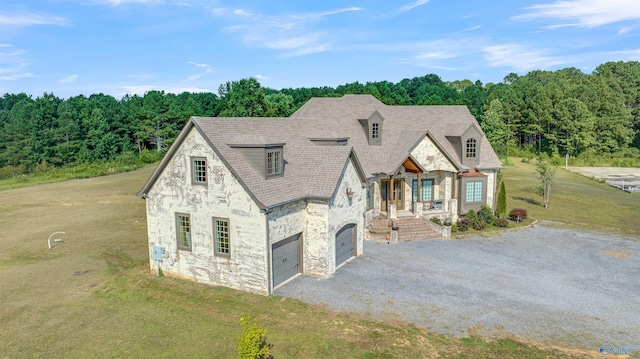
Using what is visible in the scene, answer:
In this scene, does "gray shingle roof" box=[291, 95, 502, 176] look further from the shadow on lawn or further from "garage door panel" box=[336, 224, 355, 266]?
the shadow on lawn

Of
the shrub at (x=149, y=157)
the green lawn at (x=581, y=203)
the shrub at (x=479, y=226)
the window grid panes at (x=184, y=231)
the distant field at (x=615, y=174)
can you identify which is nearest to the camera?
the window grid panes at (x=184, y=231)

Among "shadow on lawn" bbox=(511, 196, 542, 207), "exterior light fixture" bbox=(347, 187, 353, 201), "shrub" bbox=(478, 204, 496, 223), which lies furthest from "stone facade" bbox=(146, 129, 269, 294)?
"shadow on lawn" bbox=(511, 196, 542, 207)

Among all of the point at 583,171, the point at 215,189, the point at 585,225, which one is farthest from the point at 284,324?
the point at 583,171

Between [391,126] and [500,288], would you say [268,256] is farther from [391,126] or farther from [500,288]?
[391,126]

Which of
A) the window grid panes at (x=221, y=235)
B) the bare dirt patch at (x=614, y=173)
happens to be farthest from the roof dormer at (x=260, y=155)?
the bare dirt patch at (x=614, y=173)

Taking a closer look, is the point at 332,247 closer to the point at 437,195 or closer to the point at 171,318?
the point at 171,318

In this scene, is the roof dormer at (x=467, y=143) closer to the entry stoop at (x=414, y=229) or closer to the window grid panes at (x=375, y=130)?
the window grid panes at (x=375, y=130)
